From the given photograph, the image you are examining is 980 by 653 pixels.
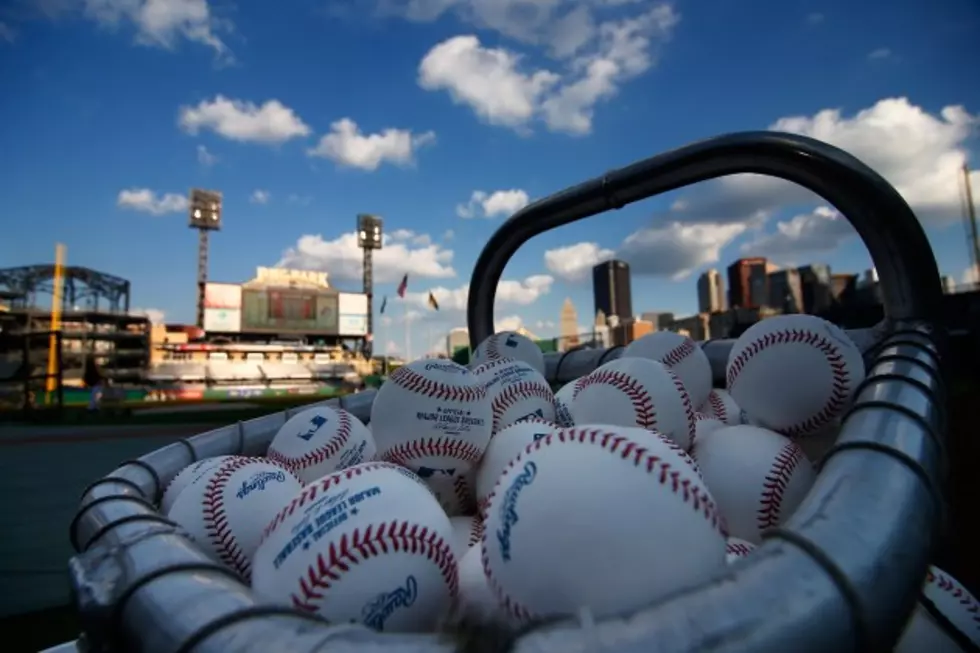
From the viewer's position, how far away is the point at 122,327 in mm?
43969

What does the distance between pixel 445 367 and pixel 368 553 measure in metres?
1.10

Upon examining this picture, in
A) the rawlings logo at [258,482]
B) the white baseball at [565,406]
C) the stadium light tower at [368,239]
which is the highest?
the stadium light tower at [368,239]

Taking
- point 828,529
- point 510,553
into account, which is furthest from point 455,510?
point 828,529

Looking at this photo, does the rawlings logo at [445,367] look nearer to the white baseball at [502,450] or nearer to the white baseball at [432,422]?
the white baseball at [432,422]

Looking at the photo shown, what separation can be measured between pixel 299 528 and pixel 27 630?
64.8 inches

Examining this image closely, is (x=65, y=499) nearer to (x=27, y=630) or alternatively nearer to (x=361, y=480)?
(x=27, y=630)

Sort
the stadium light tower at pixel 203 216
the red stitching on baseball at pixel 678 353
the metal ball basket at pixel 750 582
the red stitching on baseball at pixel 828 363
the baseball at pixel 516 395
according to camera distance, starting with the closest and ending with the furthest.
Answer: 1. the metal ball basket at pixel 750 582
2. the red stitching on baseball at pixel 828 363
3. the baseball at pixel 516 395
4. the red stitching on baseball at pixel 678 353
5. the stadium light tower at pixel 203 216

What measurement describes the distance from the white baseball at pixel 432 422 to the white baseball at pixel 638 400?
1.31 feet

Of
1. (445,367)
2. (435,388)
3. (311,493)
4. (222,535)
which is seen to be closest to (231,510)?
(222,535)

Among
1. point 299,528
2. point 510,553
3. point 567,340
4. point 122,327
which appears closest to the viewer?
point 510,553

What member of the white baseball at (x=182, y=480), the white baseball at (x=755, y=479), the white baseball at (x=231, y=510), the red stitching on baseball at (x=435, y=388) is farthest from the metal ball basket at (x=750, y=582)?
the red stitching on baseball at (x=435, y=388)

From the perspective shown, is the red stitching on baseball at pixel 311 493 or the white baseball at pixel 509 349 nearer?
the red stitching on baseball at pixel 311 493

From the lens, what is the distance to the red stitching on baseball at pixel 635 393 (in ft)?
6.64

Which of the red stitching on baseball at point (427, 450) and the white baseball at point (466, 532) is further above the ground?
the red stitching on baseball at point (427, 450)
